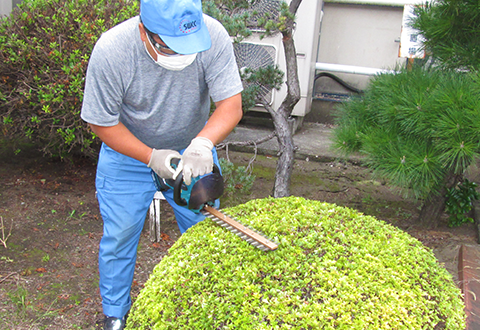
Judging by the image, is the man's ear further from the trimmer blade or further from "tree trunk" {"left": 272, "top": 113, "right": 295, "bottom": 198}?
"tree trunk" {"left": 272, "top": 113, "right": 295, "bottom": 198}

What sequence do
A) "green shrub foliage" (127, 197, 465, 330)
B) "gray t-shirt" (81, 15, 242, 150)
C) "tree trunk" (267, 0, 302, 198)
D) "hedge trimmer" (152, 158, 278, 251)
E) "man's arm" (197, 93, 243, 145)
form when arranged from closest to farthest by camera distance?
1. "green shrub foliage" (127, 197, 465, 330)
2. "hedge trimmer" (152, 158, 278, 251)
3. "gray t-shirt" (81, 15, 242, 150)
4. "man's arm" (197, 93, 243, 145)
5. "tree trunk" (267, 0, 302, 198)

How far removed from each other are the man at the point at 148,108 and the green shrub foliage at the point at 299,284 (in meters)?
0.50

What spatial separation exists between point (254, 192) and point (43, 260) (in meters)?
2.00

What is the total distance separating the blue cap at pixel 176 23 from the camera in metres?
1.77

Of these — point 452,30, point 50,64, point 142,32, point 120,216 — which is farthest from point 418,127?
point 50,64

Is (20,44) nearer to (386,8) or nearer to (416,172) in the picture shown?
(416,172)

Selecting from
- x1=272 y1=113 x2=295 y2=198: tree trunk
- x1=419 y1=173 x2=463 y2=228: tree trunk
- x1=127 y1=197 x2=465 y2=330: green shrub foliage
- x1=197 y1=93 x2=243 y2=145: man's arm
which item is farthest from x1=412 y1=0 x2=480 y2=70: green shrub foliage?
x1=127 y1=197 x2=465 y2=330: green shrub foliage

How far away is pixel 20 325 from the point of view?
2.31 metres

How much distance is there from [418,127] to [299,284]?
1.79 meters

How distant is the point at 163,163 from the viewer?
1.95 metres

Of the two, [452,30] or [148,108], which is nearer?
[148,108]

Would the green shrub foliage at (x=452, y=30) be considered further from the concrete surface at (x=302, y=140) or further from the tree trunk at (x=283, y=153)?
the concrete surface at (x=302, y=140)

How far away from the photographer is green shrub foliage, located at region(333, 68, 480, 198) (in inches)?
97.0

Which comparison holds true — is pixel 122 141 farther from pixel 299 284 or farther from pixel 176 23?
pixel 299 284
